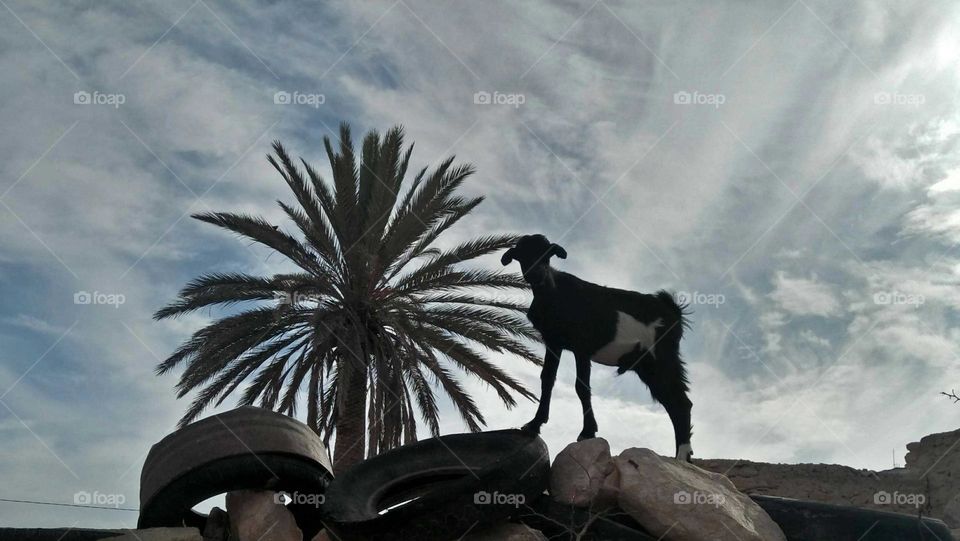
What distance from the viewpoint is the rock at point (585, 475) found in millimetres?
6016

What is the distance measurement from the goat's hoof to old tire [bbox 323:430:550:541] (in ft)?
0.22

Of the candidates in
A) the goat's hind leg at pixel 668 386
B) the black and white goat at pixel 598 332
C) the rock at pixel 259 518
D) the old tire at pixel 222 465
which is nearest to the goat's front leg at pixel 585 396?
the black and white goat at pixel 598 332

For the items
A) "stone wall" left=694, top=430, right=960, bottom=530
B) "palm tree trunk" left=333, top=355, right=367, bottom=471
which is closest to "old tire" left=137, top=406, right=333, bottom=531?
"stone wall" left=694, top=430, right=960, bottom=530

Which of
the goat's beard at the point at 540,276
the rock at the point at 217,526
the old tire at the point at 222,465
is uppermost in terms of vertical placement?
the goat's beard at the point at 540,276

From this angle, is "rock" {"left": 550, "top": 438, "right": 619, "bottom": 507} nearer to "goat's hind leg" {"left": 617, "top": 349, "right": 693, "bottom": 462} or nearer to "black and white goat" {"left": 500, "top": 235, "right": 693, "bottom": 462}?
"black and white goat" {"left": 500, "top": 235, "right": 693, "bottom": 462}

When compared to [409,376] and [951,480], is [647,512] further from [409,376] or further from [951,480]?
[409,376]

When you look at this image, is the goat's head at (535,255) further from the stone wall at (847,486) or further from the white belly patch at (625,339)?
the stone wall at (847,486)

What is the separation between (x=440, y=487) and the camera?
18.4ft

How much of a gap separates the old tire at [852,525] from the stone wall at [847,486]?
1285 mm

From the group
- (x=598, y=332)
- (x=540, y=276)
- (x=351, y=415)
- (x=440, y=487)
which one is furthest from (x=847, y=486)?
(x=351, y=415)

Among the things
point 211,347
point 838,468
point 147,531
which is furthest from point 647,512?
point 211,347

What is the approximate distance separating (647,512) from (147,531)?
360 centimetres

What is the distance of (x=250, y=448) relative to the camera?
20.7 feet

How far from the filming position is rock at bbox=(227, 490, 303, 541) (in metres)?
6.06
